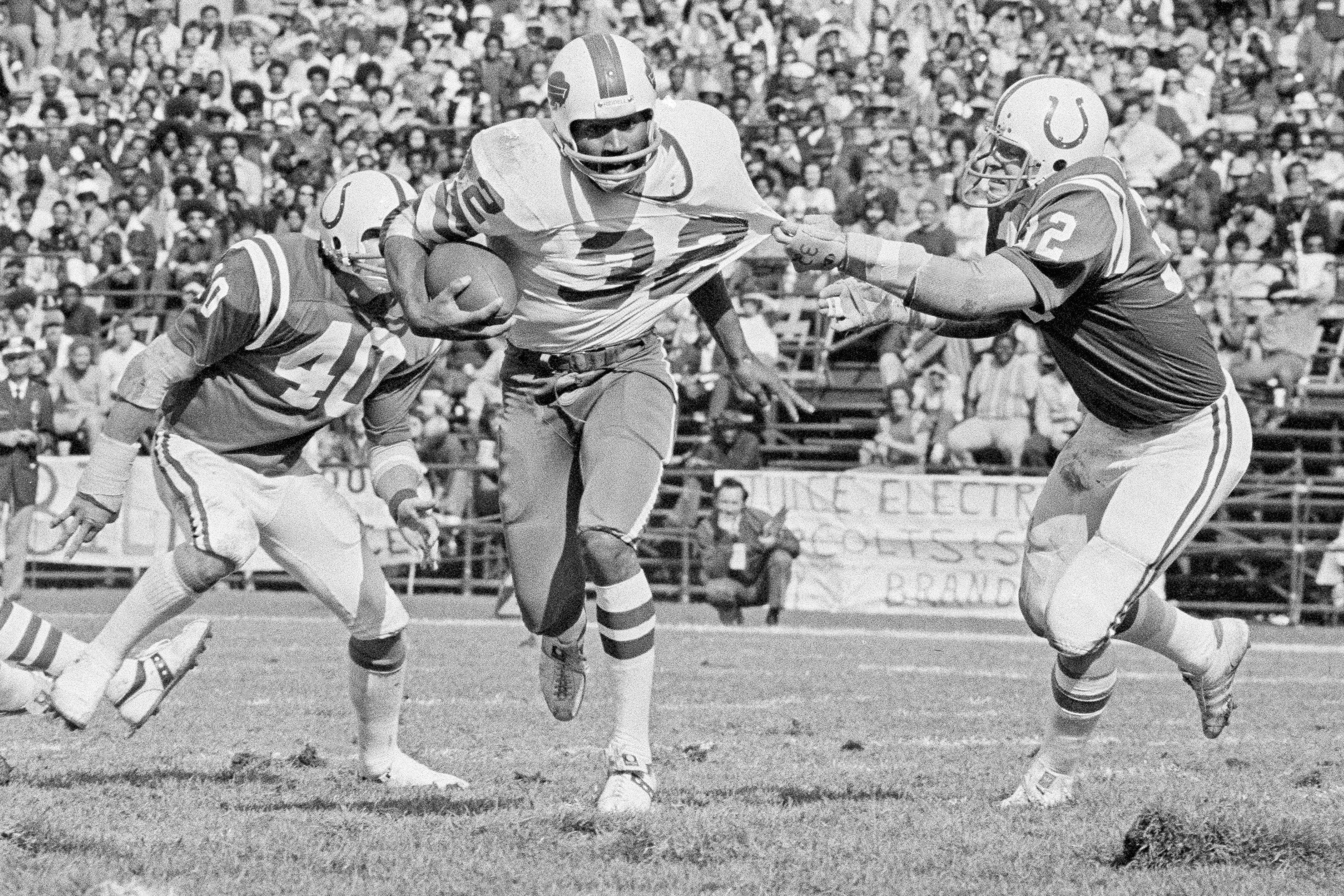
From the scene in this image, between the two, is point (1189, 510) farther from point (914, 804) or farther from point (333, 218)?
point (333, 218)

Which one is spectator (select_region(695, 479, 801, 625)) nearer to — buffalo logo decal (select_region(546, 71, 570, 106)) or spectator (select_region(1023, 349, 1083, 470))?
spectator (select_region(1023, 349, 1083, 470))

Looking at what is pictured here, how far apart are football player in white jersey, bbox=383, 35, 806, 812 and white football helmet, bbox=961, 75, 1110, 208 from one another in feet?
2.12

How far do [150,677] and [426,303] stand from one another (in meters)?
1.41

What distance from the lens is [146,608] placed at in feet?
19.4

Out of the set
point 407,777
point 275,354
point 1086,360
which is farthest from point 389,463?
point 1086,360

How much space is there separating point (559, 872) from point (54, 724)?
12.6 ft

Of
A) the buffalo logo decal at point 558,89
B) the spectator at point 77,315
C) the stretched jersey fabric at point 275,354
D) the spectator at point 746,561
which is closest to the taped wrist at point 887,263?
the buffalo logo decal at point 558,89

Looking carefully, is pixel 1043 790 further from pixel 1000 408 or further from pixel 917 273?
pixel 1000 408

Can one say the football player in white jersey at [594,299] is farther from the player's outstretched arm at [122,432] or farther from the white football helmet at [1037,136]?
the player's outstretched arm at [122,432]

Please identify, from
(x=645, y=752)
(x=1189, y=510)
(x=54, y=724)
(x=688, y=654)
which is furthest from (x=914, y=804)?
(x=688, y=654)

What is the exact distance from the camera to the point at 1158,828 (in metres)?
4.48

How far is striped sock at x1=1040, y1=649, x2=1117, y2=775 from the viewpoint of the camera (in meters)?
5.54

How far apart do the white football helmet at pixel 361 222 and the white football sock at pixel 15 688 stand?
1.51 metres

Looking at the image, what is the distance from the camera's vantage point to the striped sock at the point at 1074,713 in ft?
18.2
